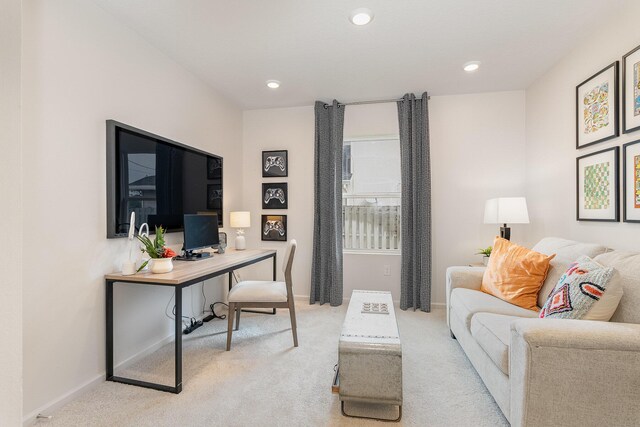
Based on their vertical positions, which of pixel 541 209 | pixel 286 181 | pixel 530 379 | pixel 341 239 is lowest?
pixel 530 379

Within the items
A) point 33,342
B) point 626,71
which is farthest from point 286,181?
point 626,71

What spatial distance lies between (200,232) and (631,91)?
3.38 m

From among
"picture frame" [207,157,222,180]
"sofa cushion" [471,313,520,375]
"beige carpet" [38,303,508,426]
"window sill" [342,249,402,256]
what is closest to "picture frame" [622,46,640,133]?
"sofa cushion" [471,313,520,375]

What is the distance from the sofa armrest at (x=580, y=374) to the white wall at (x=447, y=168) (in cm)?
230

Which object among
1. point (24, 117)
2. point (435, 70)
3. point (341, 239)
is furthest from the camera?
point (341, 239)

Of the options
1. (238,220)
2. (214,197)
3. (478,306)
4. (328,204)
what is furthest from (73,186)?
(478,306)

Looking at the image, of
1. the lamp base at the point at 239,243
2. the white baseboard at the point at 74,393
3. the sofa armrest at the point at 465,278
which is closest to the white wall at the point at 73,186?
the white baseboard at the point at 74,393

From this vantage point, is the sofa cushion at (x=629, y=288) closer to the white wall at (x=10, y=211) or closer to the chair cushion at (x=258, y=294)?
the chair cushion at (x=258, y=294)

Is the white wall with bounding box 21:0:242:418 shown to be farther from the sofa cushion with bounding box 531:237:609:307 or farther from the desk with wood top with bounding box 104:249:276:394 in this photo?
the sofa cushion with bounding box 531:237:609:307

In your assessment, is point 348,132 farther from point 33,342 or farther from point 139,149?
point 33,342

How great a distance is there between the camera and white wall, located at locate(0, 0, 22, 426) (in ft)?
2.34

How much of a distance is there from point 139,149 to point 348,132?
235cm

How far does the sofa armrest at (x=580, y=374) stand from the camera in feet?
4.09

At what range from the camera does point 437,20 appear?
217 centimetres
